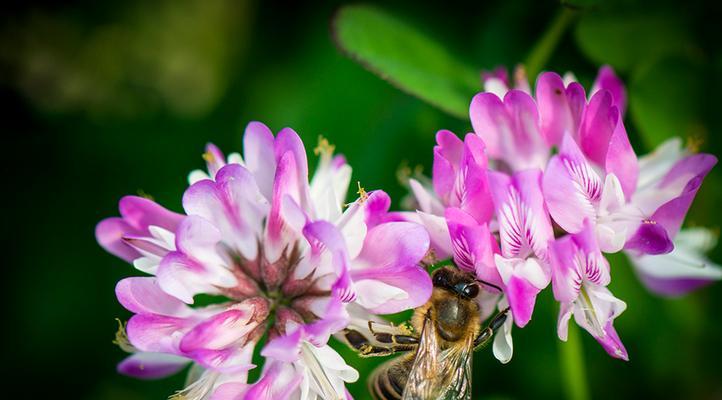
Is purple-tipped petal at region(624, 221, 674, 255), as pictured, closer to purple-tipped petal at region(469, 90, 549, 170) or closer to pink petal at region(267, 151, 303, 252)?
purple-tipped petal at region(469, 90, 549, 170)

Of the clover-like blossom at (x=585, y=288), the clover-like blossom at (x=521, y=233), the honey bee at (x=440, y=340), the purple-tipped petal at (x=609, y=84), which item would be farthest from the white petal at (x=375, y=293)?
the purple-tipped petal at (x=609, y=84)

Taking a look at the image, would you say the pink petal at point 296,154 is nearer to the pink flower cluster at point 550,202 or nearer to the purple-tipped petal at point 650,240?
the pink flower cluster at point 550,202

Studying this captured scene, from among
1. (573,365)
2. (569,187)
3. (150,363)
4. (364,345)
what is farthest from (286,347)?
(573,365)

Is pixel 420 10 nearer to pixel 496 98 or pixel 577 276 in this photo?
pixel 496 98

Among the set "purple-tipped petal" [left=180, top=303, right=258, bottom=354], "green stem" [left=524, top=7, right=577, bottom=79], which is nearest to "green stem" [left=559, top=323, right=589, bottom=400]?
"green stem" [left=524, top=7, right=577, bottom=79]

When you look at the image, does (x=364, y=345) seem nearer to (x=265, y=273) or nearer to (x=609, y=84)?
(x=265, y=273)

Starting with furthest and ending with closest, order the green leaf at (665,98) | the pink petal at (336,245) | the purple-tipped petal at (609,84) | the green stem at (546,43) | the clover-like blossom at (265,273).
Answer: the green leaf at (665,98) → the green stem at (546,43) → the purple-tipped petal at (609,84) → the clover-like blossom at (265,273) → the pink petal at (336,245)
